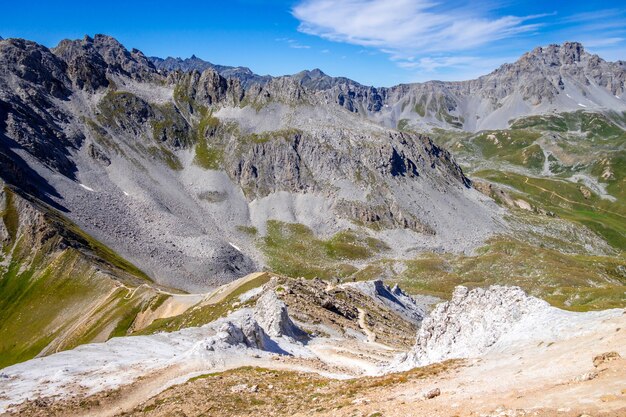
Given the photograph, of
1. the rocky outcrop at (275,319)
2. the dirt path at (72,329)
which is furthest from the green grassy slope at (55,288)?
the rocky outcrop at (275,319)

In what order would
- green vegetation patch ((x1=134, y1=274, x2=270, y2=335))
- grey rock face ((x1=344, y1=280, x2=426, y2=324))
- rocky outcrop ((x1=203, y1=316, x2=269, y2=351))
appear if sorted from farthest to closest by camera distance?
grey rock face ((x1=344, y1=280, x2=426, y2=324)) → green vegetation patch ((x1=134, y1=274, x2=270, y2=335)) → rocky outcrop ((x1=203, y1=316, x2=269, y2=351))

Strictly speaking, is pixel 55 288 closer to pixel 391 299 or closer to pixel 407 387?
pixel 391 299

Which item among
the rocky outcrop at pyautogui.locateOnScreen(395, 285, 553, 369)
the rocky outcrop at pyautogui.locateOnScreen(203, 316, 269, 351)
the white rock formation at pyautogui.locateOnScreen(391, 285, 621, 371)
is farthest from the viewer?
the rocky outcrop at pyautogui.locateOnScreen(203, 316, 269, 351)

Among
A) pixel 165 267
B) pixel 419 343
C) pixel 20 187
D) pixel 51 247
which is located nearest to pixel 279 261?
pixel 165 267

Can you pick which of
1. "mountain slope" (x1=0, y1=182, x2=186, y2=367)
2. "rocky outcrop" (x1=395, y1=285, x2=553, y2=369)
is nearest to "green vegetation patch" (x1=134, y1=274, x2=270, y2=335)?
"mountain slope" (x1=0, y1=182, x2=186, y2=367)

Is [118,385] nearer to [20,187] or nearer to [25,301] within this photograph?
[25,301]

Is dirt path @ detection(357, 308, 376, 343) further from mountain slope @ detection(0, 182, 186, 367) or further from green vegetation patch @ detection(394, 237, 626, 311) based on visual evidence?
green vegetation patch @ detection(394, 237, 626, 311)

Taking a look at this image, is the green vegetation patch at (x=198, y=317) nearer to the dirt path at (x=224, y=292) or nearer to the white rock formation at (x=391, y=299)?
the dirt path at (x=224, y=292)

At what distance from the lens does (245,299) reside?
78.2 meters

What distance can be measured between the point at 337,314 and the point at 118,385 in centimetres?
4506

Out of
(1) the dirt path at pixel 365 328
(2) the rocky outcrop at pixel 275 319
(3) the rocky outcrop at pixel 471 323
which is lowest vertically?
(1) the dirt path at pixel 365 328

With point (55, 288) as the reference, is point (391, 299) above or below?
below

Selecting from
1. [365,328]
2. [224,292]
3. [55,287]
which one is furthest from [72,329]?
[365,328]

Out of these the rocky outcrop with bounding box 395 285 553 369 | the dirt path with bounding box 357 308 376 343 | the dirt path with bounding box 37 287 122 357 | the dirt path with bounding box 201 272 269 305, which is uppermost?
the rocky outcrop with bounding box 395 285 553 369
